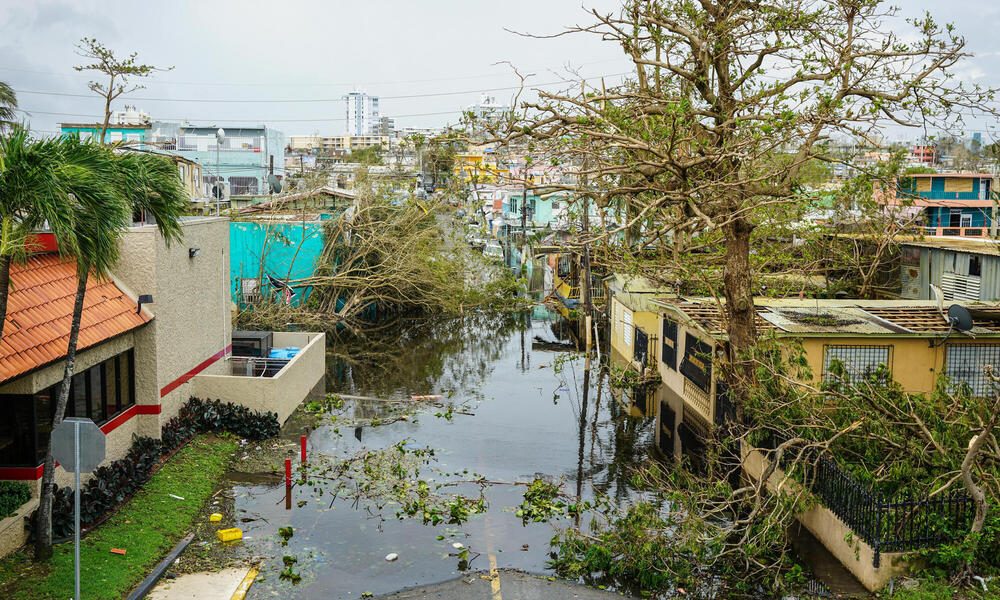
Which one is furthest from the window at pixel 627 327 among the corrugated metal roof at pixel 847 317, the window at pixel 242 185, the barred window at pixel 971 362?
the window at pixel 242 185

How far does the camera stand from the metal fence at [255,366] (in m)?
21.3

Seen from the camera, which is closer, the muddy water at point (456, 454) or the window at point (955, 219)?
the muddy water at point (456, 454)

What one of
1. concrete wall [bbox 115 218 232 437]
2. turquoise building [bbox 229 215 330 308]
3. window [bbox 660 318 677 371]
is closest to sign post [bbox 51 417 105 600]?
concrete wall [bbox 115 218 232 437]

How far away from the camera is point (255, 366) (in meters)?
21.8

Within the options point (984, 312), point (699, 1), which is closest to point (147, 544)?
point (699, 1)

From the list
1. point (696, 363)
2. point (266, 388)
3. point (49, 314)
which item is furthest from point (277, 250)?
point (49, 314)

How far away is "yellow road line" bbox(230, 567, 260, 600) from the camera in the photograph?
10492mm

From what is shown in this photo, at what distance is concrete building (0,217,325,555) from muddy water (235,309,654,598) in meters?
2.41

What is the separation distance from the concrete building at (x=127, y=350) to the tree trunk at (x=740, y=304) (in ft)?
31.1

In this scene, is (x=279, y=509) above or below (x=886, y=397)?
below

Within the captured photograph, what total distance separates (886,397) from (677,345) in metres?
10.8

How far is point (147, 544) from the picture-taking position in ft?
38.2

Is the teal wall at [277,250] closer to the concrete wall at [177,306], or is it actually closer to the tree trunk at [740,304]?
the concrete wall at [177,306]

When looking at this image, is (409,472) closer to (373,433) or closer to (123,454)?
(373,433)
